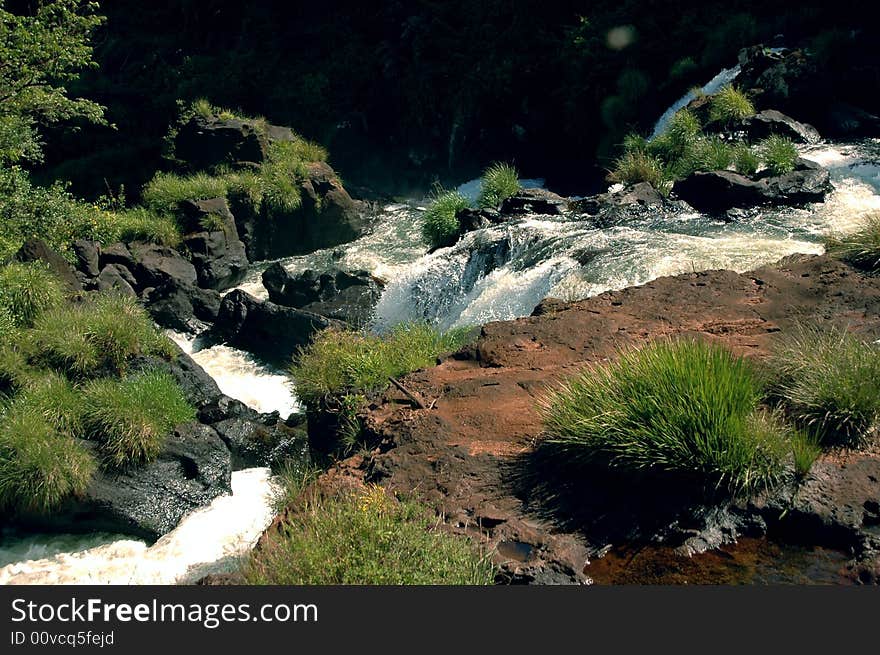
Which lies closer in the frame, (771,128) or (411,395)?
(411,395)

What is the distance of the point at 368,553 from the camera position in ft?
17.0

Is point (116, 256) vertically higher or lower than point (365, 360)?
lower

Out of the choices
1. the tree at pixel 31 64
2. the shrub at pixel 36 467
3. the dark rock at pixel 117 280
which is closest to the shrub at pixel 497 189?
the dark rock at pixel 117 280

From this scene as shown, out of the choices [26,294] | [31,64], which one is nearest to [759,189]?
[26,294]

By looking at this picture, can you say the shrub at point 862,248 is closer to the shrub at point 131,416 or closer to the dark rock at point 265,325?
the dark rock at point 265,325

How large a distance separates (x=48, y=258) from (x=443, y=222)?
7.72m

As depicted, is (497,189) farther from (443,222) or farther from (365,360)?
(365,360)

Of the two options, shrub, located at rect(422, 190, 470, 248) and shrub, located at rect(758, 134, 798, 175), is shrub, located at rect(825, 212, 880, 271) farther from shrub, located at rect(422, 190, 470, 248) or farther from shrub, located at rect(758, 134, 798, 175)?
shrub, located at rect(422, 190, 470, 248)

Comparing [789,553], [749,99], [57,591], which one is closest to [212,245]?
[749,99]

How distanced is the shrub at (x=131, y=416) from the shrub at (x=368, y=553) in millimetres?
5863

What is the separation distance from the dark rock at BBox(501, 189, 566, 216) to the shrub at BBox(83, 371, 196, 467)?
7870 mm

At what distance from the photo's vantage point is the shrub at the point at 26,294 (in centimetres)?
1355

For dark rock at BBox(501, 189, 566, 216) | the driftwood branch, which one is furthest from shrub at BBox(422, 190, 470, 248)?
the driftwood branch

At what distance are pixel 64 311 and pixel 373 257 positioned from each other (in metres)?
9.25
